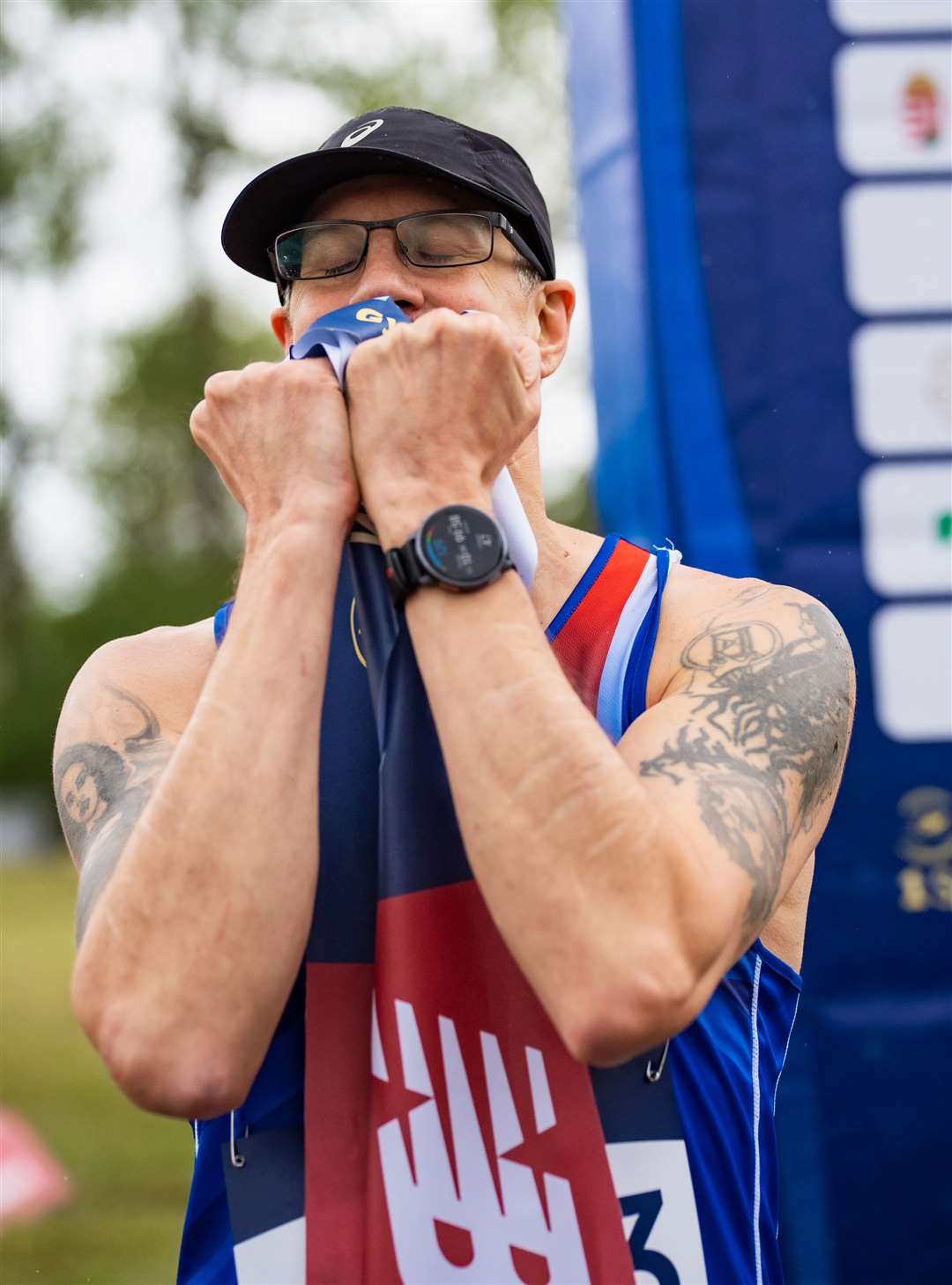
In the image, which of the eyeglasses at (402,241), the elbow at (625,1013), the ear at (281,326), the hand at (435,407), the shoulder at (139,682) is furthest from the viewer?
the ear at (281,326)

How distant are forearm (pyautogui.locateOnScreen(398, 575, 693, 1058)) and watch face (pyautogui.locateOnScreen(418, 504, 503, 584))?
0.16 ft

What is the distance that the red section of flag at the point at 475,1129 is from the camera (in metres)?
1.69

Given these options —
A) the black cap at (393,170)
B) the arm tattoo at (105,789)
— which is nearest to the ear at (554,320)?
the black cap at (393,170)

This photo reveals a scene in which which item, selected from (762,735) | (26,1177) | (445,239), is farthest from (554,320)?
(26,1177)

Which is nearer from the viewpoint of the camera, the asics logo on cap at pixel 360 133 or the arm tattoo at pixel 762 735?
the arm tattoo at pixel 762 735

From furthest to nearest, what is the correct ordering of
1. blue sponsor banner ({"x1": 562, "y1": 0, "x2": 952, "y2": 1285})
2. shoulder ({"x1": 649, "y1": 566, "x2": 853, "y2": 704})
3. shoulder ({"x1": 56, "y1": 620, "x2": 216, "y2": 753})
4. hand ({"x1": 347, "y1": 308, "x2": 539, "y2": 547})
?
blue sponsor banner ({"x1": 562, "y1": 0, "x2": 952, "y2": 1285})
shoulder ({"x1": 56, "y1": 620, "x2": 216, "y2": 753})
shoulder ({"x1": 649, "y1": 566, "x2": 853, "y2": 704})
hand ({"x1": 347, "y1": 308, "x2": 539, "y2": 547})

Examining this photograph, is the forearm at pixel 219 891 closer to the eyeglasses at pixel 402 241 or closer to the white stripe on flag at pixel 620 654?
the white stripe on flag at pixel 620 654

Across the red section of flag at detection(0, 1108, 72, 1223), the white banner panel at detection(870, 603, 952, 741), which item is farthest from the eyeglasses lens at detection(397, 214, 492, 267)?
the red section of flag at detection(0, 1108, 72, 1223)

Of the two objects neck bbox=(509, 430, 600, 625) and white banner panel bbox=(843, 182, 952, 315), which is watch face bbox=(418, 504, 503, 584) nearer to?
neck bbox=(509, 430, 600, 625)

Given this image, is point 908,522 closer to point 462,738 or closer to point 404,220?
point 404,220

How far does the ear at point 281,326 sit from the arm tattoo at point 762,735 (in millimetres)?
930

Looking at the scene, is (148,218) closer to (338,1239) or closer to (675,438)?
(675,438)

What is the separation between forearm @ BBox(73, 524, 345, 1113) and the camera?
5.12ft

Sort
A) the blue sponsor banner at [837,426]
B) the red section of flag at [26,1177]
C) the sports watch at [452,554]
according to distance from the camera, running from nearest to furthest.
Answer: the sports watch at [452,554], the blue sponsor banner at [837,426], the red section of flag at [26,1177]
